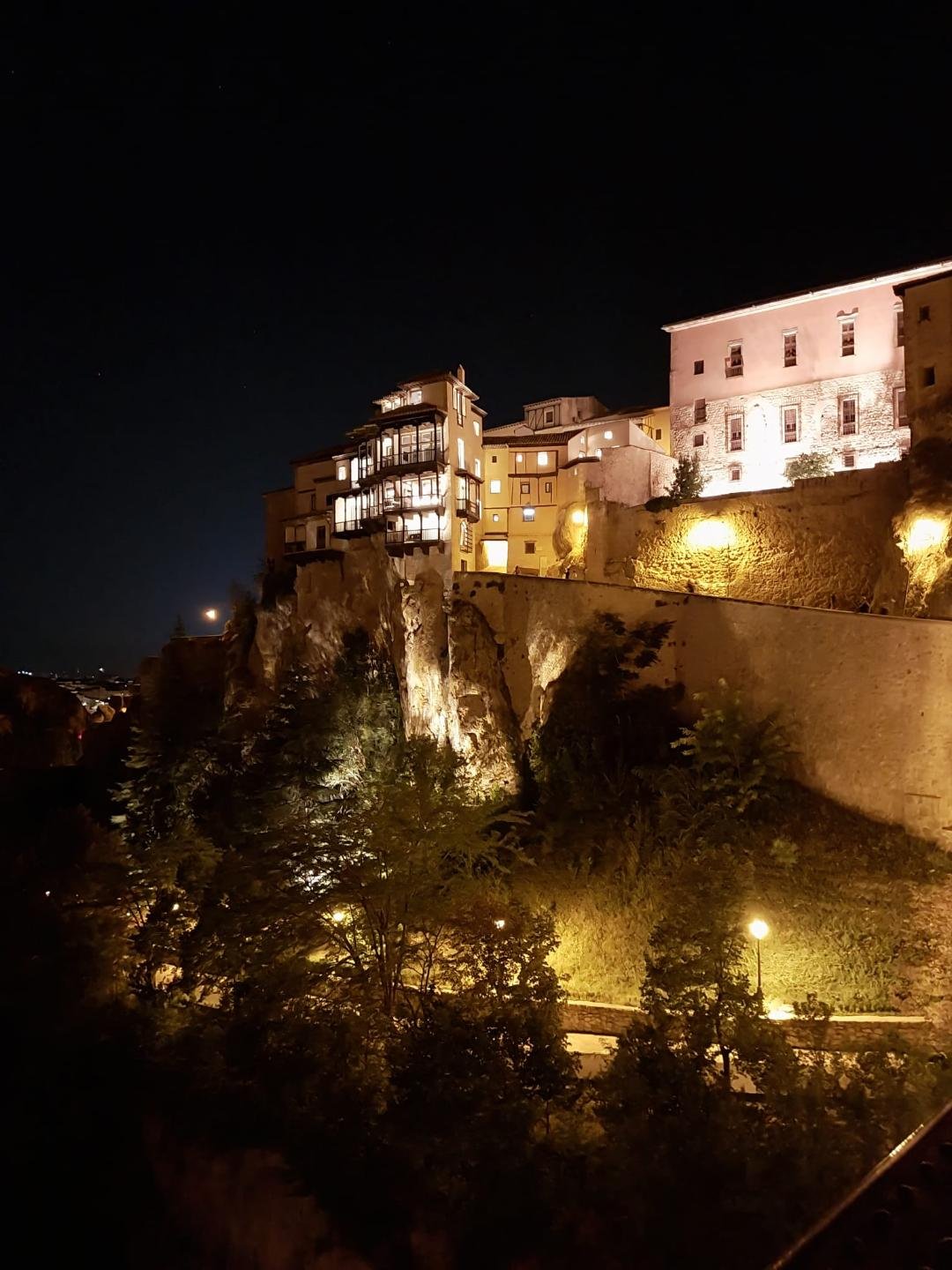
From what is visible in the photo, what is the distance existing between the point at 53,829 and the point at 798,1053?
29.5 meters

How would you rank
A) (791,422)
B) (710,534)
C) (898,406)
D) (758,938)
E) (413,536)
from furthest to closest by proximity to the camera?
(413,536), (791,422), (898,406), (710,534), (758,938)

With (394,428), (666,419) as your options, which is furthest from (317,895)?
(666,419)

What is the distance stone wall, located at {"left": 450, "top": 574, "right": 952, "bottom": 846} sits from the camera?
50.3ft

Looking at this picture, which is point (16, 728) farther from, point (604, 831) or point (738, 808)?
point (738, 808)

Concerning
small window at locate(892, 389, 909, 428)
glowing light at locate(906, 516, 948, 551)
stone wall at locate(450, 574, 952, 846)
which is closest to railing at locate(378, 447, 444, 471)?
stone wall at locate(450, 574, 952, 846)

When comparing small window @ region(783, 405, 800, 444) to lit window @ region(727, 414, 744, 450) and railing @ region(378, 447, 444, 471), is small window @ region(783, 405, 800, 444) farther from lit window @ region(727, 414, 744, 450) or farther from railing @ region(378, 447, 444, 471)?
railing @ region(378, 447, 444, 471)

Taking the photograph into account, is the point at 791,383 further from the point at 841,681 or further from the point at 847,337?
the point at 841,681

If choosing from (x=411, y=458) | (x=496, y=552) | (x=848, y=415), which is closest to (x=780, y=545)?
(x=848, y=415)

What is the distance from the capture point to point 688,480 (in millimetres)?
32062

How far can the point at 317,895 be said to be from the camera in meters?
15.9

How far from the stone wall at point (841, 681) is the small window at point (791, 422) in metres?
15.7

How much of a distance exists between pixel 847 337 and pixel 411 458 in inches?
756

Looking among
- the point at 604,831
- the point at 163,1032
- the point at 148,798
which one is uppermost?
the point at 604,831

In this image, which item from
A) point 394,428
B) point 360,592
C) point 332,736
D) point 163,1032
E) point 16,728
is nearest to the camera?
point 163,1032
